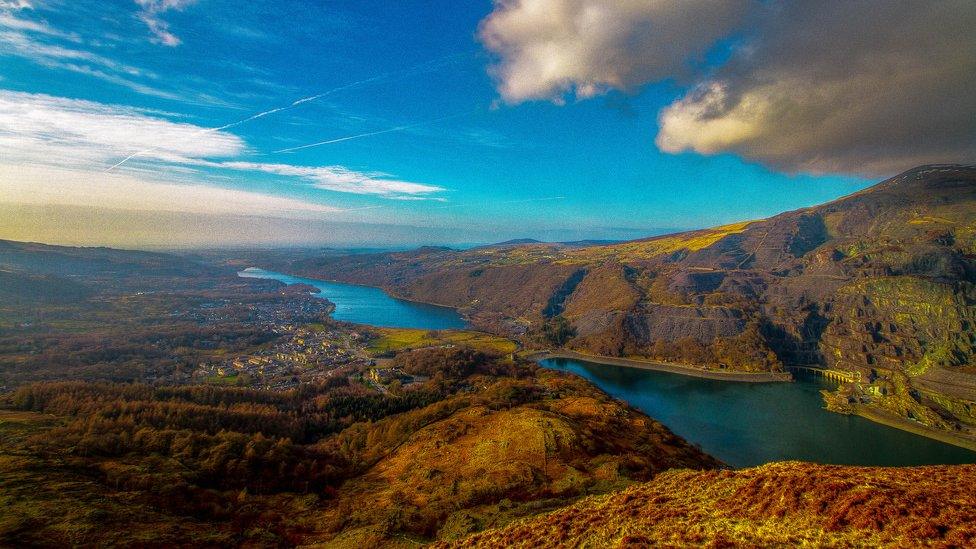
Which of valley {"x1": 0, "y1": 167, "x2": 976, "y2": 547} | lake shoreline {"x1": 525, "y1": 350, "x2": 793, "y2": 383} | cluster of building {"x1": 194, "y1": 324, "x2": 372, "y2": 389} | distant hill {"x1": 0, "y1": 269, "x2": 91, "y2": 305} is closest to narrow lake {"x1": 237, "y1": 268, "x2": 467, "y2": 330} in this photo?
valley {"x1": 0, "y1": 167, "x2": 976, "y2": 547}

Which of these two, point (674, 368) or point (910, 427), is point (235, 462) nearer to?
point (910, 427)

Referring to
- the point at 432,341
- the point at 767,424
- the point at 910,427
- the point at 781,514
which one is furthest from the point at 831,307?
the point at 781,514

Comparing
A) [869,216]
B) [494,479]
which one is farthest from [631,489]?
[869,216]

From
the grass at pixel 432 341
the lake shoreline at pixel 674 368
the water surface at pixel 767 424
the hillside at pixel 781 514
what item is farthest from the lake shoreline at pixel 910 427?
the grass at pixel 432 341

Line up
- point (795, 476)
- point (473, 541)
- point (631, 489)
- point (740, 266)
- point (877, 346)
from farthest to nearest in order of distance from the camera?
point (740, 266)
point (877, 346)
point (631, 489)
point (473, 541)
point (795, 476)

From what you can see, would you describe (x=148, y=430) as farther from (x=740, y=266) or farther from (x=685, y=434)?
(x=740, y=266)

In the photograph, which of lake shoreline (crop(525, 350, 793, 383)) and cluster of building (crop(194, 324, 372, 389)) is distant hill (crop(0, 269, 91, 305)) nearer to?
cluster of building (crop(194, 324, 372, 389))

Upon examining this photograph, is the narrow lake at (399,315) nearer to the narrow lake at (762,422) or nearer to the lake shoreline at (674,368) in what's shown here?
the lake shoreline at (674,368)
